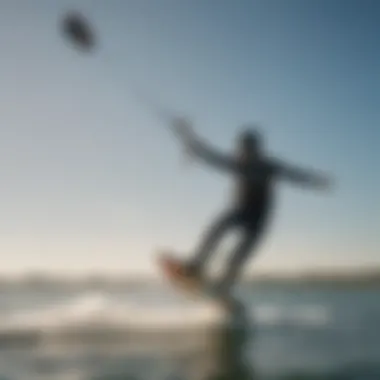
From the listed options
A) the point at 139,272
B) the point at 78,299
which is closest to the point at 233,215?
the point at 139,272

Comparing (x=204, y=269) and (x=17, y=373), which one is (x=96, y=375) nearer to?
(x=17, y=373)

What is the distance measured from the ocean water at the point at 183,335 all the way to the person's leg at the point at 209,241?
90mm

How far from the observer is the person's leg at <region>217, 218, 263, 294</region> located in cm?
222

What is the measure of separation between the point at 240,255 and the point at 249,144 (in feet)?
0.97

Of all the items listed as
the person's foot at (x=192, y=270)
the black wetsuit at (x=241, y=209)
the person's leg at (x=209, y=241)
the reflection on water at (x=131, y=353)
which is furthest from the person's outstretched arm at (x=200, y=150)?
the reflection on water at (x=131, y=353)

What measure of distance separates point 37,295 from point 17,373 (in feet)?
0.85

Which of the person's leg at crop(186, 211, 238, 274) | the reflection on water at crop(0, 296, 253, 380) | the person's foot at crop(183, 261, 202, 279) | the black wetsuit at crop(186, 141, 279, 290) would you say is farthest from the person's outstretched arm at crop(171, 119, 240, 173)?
the reflection on water at crop(0, 296, 253, 380)

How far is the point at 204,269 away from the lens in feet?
7.34

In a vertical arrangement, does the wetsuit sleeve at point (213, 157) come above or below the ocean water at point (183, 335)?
above

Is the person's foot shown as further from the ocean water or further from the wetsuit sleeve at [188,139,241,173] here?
the wetsuit sleeve at [188,139,241,173]

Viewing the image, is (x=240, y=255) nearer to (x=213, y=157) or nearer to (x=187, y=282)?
(x=187, y=282)

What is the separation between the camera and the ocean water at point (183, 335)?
2.13 m

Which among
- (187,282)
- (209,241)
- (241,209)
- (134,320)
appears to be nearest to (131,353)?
(134,320)

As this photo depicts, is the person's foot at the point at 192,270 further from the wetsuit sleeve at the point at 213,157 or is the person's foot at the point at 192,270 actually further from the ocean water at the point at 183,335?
the wetsuit sleeve at the point at 213,157
